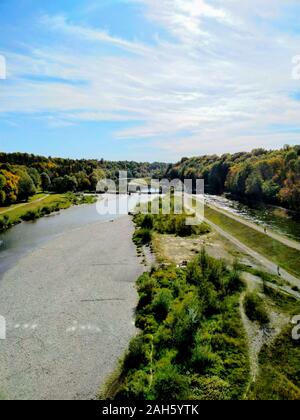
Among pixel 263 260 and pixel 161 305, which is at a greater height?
pixel 263 260

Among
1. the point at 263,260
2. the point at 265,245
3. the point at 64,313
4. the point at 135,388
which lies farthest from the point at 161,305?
the point at 265,245

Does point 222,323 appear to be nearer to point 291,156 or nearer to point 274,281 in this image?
point 274,281

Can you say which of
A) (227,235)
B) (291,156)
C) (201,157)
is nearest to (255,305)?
(227,235)

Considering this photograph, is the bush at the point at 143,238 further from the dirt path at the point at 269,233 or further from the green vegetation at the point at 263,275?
the green vegetation at the point at 263,275

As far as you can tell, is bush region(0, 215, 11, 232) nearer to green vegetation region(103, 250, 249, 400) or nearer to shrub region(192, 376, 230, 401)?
green vegetation region(103, 250, 249, 400)

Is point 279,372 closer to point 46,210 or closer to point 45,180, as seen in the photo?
point 46,210
